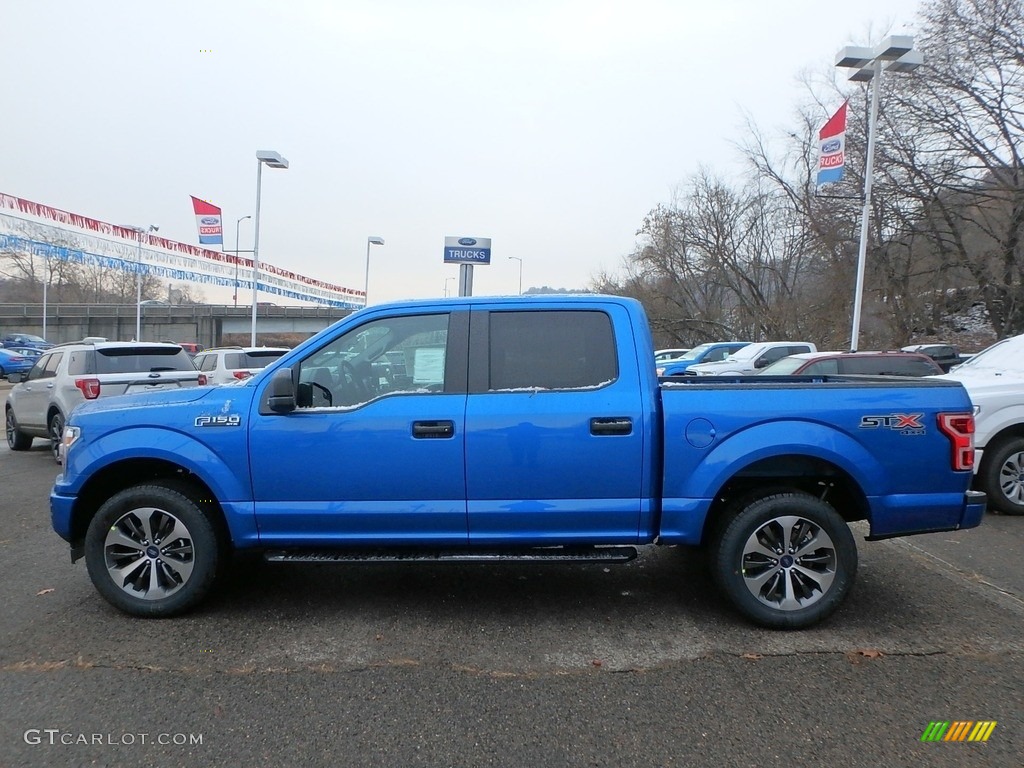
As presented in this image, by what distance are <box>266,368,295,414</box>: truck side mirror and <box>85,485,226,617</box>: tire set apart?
2.81 feet

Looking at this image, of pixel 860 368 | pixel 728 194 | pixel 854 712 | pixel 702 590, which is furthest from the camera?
pixel 728 194

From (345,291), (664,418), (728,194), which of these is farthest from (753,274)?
(664,418)

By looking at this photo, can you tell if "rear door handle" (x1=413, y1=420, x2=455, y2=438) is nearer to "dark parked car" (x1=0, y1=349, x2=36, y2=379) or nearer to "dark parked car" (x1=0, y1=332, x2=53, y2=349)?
"dark parked car" (x1=0, y1=349, x2=36, y2=379)

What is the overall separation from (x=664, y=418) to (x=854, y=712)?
168 centimetres

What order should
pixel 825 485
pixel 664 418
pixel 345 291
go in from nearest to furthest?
pixel 664 418
pixel 825 485
pixel 345 291

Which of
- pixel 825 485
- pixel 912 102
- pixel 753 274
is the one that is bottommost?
pixel 825 485

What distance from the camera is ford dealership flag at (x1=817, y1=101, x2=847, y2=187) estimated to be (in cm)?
1723

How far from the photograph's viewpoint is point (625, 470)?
4.05m

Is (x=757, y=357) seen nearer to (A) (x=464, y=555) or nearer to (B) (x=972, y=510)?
(B) (x=972, y=510)

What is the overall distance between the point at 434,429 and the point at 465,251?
35.3 feet

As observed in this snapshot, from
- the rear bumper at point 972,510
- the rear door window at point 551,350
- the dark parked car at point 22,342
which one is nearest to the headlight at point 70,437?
the rear door window at point 551,350

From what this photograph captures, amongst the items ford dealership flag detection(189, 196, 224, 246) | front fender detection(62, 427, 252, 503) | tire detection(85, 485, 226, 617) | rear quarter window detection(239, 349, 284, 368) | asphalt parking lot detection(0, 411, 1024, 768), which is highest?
ford dealership flag detection(189, 196, 224, 246)

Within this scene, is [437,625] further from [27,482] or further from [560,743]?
[27,482]

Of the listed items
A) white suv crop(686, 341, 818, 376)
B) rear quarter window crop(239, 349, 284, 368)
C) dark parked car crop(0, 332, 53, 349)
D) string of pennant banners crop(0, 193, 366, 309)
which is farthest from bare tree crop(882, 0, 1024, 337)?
dark parked car crop(0, 332, 53, 349)
